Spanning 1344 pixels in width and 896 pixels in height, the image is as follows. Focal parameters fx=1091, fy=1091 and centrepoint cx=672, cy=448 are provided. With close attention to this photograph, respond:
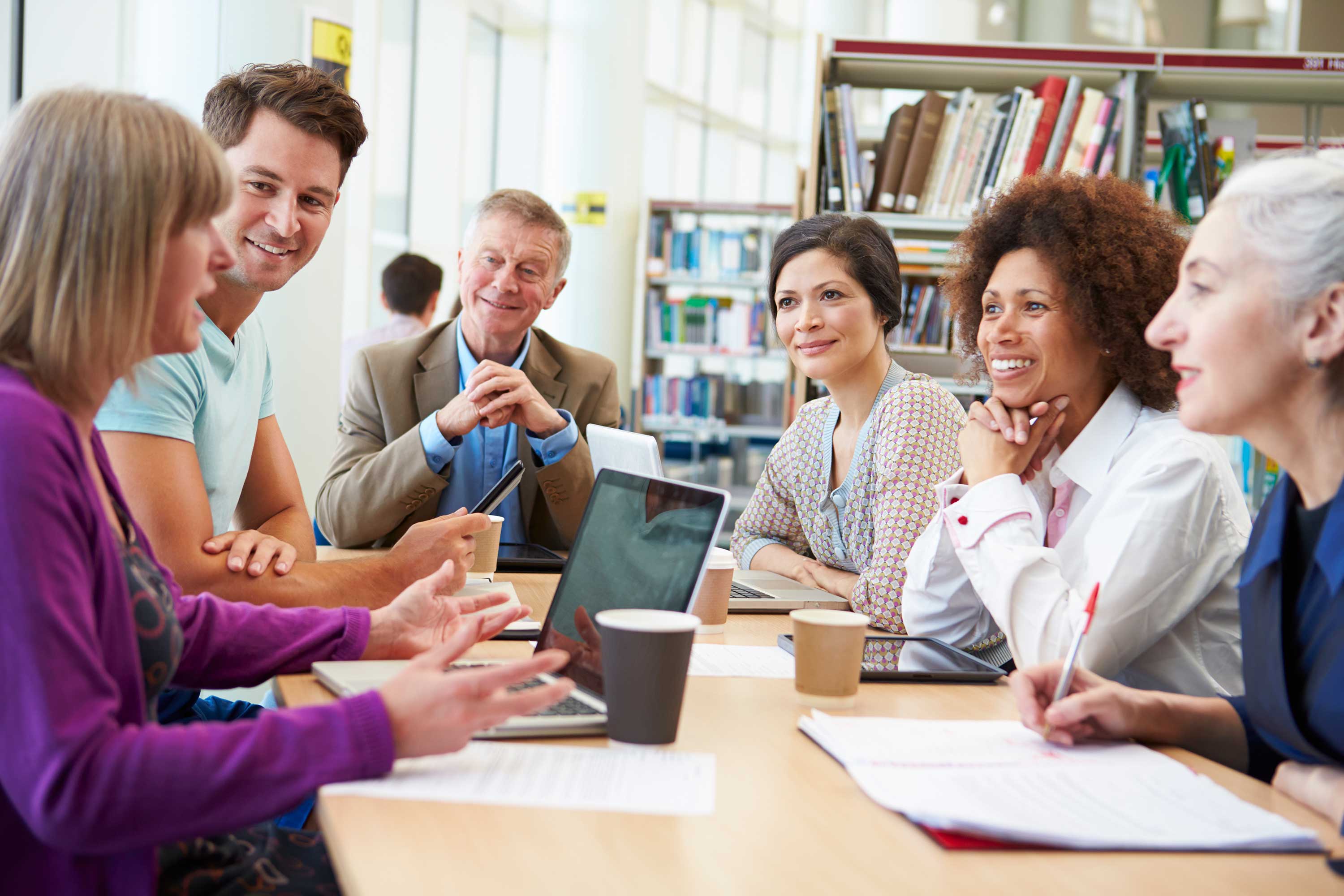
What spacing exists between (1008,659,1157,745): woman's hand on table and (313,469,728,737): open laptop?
1.16ft

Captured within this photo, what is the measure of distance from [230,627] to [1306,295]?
3.76 ft

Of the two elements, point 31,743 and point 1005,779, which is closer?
point 31,743

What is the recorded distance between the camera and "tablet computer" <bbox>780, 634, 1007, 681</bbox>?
1.30 m

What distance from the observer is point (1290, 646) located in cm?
106

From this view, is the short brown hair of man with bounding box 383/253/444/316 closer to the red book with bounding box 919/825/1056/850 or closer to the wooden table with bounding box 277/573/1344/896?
the wooden table with bounding box 277/573/1344/896

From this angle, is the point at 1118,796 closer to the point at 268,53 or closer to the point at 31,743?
the point at 31,743

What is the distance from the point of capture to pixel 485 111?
21.3 ft

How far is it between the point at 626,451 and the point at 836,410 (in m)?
0.80

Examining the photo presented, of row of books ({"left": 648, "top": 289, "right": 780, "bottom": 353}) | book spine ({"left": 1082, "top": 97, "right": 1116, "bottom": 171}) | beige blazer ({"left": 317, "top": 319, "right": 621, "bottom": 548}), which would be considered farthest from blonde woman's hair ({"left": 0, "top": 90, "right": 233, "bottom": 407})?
row of books ({"left": 648, "top": 289, "right": 780, "bottom": 353})

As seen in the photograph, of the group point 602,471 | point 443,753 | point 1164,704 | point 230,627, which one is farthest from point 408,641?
point 1164,704

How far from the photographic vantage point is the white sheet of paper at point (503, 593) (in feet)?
4.43

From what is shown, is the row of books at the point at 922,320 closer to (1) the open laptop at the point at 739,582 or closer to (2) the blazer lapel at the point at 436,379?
(2) the blazer lapel at the point at 436,379

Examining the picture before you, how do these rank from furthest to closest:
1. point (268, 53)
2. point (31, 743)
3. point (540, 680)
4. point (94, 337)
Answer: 1. point (268, 53)
2. point (540, 680)
3. point (94, 337)
4. point (31, 743)

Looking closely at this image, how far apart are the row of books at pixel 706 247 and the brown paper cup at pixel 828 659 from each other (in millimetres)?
5013
